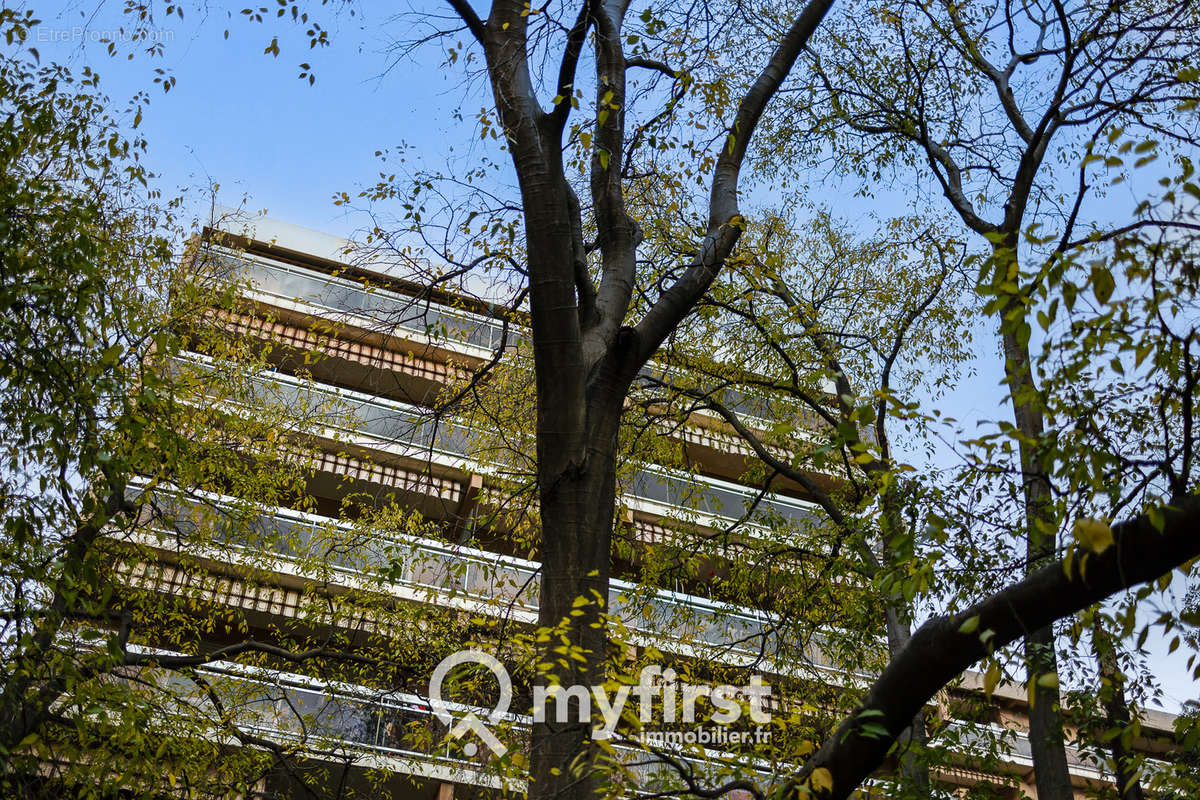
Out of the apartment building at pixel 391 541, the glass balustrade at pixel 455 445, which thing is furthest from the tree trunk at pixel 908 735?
the glass balustrade at pixel 455 445

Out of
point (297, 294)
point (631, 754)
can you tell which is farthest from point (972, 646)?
point (297, 294)

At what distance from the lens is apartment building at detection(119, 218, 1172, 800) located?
13.2 meters

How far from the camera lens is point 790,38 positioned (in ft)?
27.4

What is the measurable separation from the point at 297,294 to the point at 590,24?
16868 mm

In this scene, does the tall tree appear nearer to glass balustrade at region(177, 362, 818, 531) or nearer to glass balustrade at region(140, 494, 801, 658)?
glass balustrade at region(140, 494, 801, 658)

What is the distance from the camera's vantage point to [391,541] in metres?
16.2

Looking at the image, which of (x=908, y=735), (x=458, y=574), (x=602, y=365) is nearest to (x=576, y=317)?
(x=602, y=365)

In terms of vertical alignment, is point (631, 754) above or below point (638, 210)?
below

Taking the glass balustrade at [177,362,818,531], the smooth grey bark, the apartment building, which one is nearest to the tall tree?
the smooth grey bark

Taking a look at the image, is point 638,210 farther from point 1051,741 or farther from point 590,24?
point 1051,741

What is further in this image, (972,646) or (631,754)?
(631,754)

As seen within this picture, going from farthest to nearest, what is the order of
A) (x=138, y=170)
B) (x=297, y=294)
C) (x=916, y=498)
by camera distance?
1. (x=297, y=294)
2. (x=138, y=170)
3. (x=916, y=498)

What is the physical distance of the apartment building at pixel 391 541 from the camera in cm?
1320

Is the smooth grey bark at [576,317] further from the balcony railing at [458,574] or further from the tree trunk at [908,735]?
the tree trunk at [908,735]
